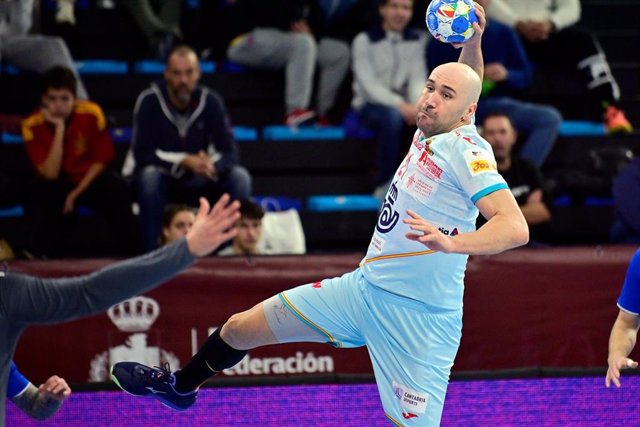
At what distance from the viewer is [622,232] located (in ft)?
25.6

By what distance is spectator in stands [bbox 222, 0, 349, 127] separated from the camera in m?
8.96

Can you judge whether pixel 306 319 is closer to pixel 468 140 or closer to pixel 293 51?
pixel 468 140

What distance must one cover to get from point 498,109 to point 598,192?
106cm

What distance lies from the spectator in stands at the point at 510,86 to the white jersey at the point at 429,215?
4.05 m

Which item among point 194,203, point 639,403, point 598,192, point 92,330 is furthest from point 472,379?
point 598,192

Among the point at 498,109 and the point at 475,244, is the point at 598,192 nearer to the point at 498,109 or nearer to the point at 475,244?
the point at 498,109

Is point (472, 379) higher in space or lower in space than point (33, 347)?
higher

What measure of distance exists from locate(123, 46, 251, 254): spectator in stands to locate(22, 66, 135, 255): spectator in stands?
0.23 m

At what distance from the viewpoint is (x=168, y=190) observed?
7.84 metres

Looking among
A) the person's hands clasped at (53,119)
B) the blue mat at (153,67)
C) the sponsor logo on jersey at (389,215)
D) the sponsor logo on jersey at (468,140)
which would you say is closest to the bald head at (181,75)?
the person's hands clasped at (53,119)

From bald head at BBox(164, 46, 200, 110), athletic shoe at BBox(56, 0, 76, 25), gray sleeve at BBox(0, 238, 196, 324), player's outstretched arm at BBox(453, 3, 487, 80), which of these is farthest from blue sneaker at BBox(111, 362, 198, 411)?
athletic shoe at BBox(56, 0, 76, 25)

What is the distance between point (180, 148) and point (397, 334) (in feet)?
12.3

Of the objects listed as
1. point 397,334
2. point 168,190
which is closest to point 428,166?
point 397,334

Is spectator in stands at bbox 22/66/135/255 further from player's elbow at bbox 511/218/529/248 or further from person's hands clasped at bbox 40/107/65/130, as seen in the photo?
player's elbow at bbox 511/218/529/248
